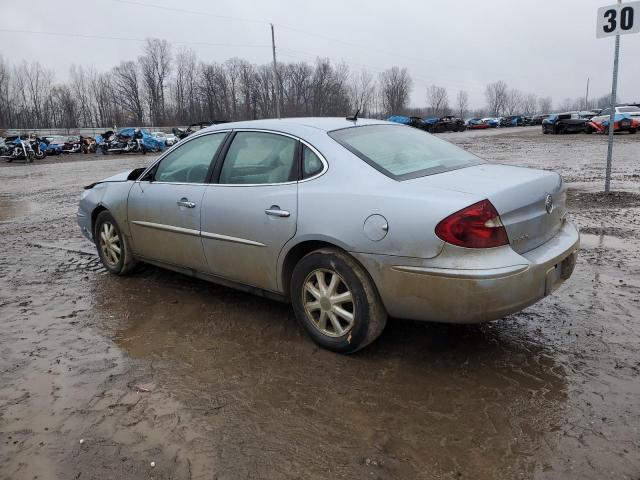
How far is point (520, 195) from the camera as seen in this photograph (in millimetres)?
3027

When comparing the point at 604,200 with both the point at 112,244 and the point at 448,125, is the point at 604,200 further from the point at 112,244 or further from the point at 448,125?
the point at 448,125

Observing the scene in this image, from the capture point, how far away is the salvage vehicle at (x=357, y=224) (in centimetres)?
282

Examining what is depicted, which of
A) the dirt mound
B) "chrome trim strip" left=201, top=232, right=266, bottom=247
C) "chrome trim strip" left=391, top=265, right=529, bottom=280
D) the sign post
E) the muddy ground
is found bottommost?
the muddy ground

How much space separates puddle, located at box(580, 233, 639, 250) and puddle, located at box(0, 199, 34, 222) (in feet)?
31.4

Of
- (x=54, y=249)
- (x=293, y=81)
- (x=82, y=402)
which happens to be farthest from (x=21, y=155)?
(x=293, y=81)

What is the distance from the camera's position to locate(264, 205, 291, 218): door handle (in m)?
3.40

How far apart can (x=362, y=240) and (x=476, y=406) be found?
3.59 feet

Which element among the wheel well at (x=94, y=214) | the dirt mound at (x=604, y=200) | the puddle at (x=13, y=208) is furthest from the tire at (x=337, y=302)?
the puddle at (x=13, y=208)

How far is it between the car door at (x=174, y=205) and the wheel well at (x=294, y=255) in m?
0.86

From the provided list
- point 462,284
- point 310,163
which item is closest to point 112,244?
point 310,163

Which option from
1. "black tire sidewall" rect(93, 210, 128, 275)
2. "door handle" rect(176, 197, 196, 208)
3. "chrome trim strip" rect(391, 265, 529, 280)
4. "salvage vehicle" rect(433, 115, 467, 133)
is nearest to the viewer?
"chrome trim strip" rect(391, 265, 529, 280)

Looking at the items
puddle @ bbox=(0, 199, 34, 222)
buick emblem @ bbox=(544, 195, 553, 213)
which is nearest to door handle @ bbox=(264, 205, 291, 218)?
buick emblem @ bbox=(544, 195, 553, 213)

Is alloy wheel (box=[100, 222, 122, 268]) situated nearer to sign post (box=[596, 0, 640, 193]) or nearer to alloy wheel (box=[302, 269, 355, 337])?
alloy wheel (box=[302, 269, 355, 337])

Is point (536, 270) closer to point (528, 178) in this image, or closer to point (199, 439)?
point (528, 178)
